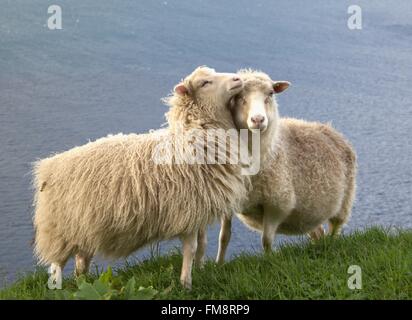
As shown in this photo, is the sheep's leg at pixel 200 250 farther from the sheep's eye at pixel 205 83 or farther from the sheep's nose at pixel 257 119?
the sheep's eye at pixel 205 83

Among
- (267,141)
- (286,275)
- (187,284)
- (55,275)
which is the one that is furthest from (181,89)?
(55,275)

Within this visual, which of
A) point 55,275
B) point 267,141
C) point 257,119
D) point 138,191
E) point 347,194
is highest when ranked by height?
point 257,119

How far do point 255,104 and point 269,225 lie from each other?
107 centimetres

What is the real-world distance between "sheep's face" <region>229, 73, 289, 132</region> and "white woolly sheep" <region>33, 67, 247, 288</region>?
0.30 feet

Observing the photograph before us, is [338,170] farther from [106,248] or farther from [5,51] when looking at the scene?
[5,51]

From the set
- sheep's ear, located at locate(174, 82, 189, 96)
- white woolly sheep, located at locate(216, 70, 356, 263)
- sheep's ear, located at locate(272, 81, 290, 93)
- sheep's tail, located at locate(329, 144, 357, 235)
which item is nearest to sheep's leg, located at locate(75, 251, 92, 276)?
white woolly sheep, located at locate(216, 70, 356, 263)

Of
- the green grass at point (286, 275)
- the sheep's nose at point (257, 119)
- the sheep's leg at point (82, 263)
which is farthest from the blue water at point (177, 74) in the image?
the sheep's nose at point (257, 119)

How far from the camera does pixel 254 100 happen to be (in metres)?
4.64

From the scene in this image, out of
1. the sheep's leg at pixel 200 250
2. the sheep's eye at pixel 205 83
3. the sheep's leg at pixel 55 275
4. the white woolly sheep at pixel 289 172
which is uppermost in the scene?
the sheep's eye at pixel 205 83

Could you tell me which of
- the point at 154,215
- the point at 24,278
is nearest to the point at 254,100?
the point at 154,215

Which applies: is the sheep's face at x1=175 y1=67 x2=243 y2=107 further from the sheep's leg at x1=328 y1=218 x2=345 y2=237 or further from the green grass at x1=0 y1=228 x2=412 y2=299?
the sheep's leg at x1=328 y1=218 x2=345 y2=237

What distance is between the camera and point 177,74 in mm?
13062

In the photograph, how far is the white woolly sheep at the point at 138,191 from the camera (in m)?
4.37

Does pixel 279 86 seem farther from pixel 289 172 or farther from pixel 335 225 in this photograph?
pixel 335 225
